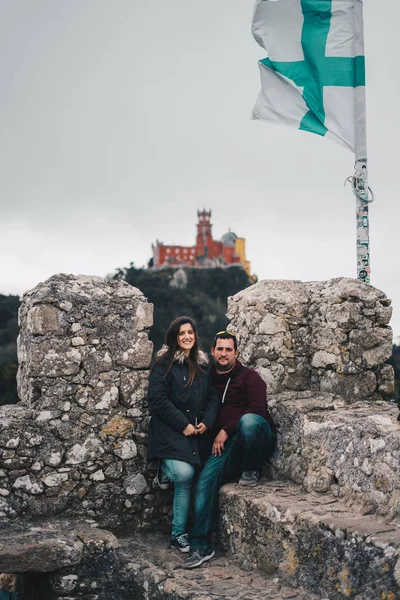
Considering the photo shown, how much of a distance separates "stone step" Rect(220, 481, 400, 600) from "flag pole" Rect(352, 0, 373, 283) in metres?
1.90

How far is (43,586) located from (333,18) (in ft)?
16.6

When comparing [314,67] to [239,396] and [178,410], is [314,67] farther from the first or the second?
[178,410]

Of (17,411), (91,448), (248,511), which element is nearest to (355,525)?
(248,511)

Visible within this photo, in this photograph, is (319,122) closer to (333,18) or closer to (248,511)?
(333,18)

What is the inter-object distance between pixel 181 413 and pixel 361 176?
2.46 meters

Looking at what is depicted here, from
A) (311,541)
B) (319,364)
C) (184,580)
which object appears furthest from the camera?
(319,364)

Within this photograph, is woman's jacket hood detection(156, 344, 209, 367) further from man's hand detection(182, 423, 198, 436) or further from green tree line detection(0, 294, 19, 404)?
green tree line detection(0, 294, 19, 404)

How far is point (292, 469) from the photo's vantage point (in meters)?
4.84

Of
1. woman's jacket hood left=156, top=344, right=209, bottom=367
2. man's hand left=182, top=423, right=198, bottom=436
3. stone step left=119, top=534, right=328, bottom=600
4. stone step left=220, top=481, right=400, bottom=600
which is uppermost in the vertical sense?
woman's jacket hood left=156, top=344, right=209, bottom=367

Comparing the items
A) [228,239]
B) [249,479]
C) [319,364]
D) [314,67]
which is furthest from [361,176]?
[228,239]

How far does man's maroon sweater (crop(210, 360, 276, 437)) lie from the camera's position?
4879 mm

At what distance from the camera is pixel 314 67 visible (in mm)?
6070

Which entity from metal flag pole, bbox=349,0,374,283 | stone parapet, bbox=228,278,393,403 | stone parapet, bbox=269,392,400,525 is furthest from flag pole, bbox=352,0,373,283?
stone parapet, bbox=269,392,400,525

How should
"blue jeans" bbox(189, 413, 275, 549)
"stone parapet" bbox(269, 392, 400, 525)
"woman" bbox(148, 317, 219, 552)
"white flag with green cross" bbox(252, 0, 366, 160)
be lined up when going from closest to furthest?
"stone parapet" bbox(269, 392, 400, 525) → "blue jeans" bbox(189, 413, 275, 549) → "woman" bbox(148, 317, 219, 552) → "white flag with green cross" bbox(252, 0, 366, 160)
